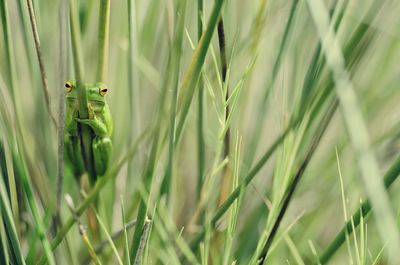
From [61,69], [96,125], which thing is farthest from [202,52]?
[96,125]

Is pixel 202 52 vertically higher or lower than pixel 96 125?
higher

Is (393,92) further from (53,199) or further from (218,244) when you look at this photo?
(53,199)

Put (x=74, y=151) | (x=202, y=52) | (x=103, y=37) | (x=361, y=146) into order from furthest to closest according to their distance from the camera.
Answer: (x=74, y=151) → (x=103, y=37) → (x=202, y=52) → (x=361, y=146)

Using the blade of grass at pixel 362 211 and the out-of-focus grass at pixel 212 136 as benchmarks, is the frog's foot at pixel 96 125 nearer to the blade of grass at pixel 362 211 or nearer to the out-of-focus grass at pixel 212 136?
the out-of-focus grass at pixel 212 136

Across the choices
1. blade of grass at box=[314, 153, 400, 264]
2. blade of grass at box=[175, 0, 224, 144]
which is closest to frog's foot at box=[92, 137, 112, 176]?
blade of grass at box=[175, 0, 224, 144]

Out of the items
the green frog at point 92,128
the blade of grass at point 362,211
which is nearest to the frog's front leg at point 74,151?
the green frog at point 92,128

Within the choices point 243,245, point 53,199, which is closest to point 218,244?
point 243,245

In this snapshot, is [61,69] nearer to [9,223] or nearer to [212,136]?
[9,223]
